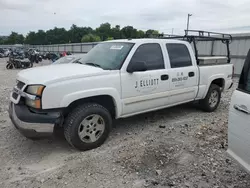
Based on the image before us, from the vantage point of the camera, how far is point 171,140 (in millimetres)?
4066

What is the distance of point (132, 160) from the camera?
3.38m

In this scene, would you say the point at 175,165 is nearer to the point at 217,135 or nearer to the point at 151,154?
the point at 151,154

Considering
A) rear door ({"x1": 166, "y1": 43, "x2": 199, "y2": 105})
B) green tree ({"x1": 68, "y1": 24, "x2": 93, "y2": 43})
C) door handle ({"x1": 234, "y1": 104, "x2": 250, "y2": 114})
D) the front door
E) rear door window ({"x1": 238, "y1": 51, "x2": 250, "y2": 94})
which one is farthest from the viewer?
green tree ({"x1": 68, "y1": 24, "x2": 93, "y2": 43})

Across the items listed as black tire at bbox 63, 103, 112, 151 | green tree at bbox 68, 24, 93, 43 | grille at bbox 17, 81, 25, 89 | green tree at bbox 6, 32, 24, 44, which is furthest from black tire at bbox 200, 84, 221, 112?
green tree at bbox 6, 32, 24, 44

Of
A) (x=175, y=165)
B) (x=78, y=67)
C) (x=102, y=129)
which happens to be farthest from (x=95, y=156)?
(x=78, y=67)

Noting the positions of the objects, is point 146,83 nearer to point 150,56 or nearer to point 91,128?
point 150,56

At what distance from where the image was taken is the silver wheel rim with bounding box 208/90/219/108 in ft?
18.6

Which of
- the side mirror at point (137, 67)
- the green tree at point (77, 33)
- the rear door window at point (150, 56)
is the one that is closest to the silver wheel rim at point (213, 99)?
the rear door window at point (150, 56)

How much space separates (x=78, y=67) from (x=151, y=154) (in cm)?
191

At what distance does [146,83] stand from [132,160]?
1450mm

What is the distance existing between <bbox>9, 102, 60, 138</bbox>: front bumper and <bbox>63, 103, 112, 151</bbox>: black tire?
0.74 feet

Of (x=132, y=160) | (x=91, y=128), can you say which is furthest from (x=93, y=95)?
(x=132, y=160)

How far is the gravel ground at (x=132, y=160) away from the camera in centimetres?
291

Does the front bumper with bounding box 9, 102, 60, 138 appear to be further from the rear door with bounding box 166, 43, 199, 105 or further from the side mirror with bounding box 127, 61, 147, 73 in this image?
the rear door with bounding box 166, 43, 199, 105
